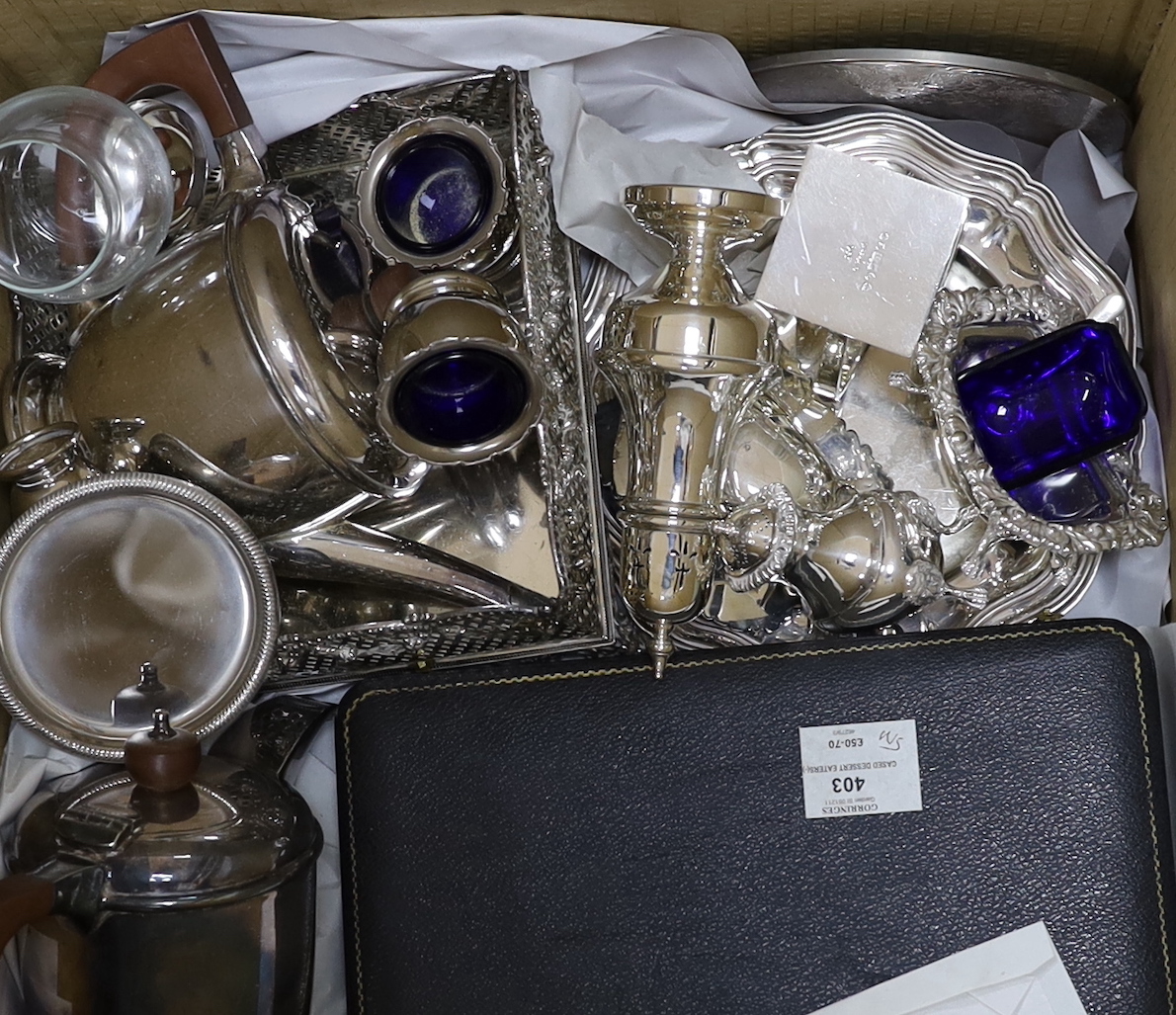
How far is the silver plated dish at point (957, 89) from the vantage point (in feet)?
2.54

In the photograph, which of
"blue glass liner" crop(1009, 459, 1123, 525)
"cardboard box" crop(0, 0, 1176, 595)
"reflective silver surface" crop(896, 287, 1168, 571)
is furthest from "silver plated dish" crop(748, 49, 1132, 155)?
"blue glass liner" crop(1009, 459, 1123, 525)

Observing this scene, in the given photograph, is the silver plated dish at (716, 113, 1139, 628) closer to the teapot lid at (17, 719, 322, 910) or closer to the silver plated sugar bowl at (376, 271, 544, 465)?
the silver plated sugar bowl at (376, 271, 544, 465)

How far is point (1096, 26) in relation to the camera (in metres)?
0.78

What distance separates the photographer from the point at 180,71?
2.40 ft

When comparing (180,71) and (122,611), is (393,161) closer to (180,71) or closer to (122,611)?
(180,71)

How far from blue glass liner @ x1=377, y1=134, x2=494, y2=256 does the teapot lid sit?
33 cm

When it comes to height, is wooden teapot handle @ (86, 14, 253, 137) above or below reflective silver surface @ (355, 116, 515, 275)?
above

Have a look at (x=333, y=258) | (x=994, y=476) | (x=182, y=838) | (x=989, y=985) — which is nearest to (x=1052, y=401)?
(x=994, y=476)

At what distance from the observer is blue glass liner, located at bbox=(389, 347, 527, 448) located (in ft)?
2.13

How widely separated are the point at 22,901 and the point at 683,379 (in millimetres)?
→ 437

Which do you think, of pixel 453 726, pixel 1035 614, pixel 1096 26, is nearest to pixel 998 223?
pixel 1096 26

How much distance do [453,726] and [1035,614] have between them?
1.25ft

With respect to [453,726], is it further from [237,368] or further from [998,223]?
[998,223]

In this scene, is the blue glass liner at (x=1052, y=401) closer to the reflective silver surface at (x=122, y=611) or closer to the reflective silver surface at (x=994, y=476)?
the reflective silver surface at (x=994, y=476)
